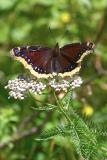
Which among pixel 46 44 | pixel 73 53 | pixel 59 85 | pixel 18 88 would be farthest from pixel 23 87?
pixel 46 44

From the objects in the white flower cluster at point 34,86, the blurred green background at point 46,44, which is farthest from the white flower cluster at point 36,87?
the blurred green background at point 46,44

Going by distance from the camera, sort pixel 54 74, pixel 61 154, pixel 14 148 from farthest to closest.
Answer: pixel 14 148, pixel 61 154, pixel 54 74

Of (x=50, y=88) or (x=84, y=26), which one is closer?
(x=50, y=88)

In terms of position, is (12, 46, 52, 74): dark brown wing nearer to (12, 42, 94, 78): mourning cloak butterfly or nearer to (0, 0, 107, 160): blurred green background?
(12, 42, 94, 78): mourning cloak butterfly

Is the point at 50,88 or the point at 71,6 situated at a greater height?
the point at 50,88

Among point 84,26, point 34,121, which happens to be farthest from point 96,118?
point 84,26

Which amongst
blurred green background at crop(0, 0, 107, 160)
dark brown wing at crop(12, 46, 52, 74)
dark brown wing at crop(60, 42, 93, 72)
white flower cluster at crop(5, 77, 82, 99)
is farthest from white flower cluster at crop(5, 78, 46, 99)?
blurred green background at crop(0, 0, 107, 160)

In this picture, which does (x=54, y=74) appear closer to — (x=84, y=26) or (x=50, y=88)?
(x=50, y=88)

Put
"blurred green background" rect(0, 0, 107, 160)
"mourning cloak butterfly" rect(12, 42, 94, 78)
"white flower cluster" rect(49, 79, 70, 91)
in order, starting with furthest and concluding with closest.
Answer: "blurred green background" rect(0, 0, 107, 160) → "mourning cloak butterfly" rect(12, 42, 94, 78) → "white flower cluster" rect(49, 79, 70, 91)
